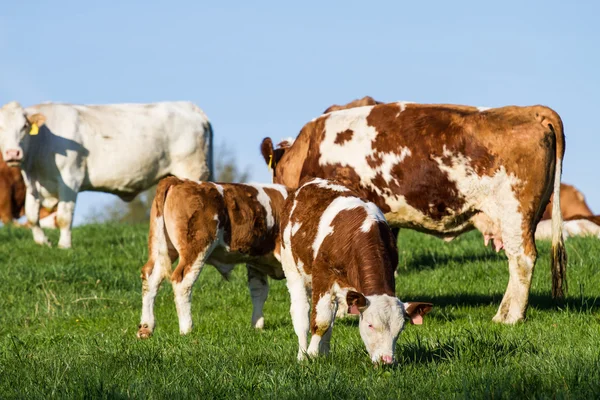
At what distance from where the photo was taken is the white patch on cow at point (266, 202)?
8727mm

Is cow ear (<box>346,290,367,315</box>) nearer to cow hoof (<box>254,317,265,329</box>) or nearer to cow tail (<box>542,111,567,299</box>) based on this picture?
cow hoof (<box>254,317,265,329</box>)

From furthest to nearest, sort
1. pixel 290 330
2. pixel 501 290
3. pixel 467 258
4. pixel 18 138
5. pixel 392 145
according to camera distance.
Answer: pixel 18 138
pixel 467 258
pixel 501 290
pixel 392 145
pixel 290 330

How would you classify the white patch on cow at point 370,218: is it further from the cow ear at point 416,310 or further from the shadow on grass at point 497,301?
the shadow on grass at point 497,301

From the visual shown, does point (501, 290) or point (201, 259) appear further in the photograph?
point (501, 290)

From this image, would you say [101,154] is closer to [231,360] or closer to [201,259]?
[201,259]

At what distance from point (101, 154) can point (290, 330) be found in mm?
9941

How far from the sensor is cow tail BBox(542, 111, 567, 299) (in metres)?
8.76

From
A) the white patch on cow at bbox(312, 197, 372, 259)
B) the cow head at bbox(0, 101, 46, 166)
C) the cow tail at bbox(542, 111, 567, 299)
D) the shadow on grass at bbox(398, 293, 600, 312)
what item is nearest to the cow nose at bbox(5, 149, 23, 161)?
the cow head at bbox(0, 101, 46, 166)

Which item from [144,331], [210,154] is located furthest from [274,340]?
[210,154]

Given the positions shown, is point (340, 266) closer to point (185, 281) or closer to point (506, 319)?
point (185, 281)

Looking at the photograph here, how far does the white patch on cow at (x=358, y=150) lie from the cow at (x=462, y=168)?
0.01 m

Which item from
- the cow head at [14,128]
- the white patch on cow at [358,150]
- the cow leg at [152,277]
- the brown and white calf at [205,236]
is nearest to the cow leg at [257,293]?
the brown and white calf at [205,236]

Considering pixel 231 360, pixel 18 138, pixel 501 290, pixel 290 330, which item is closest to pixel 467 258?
pixel 501 290

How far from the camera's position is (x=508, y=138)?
28.7 ft
